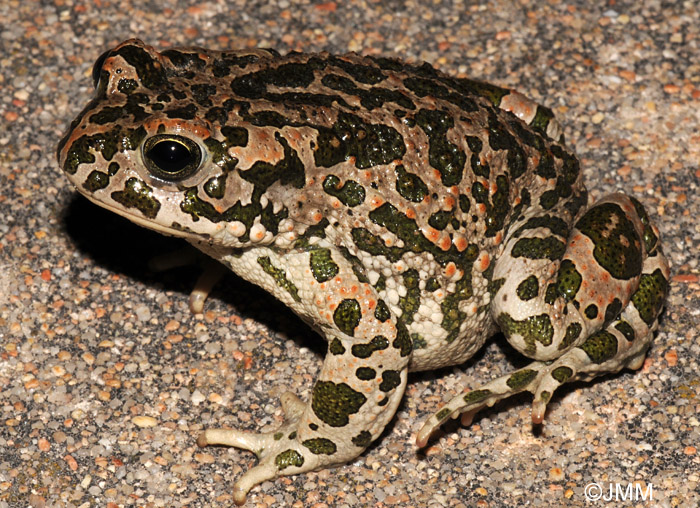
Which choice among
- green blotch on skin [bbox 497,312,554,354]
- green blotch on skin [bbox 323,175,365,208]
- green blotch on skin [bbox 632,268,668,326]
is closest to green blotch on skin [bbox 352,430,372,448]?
green blotch on skin [bbox 497,312,554,354]

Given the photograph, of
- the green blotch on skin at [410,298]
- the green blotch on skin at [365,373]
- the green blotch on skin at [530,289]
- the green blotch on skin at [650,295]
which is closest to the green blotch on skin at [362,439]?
the green blotch on skin at [365,373]

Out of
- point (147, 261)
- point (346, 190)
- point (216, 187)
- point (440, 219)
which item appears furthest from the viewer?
point (147, 261)

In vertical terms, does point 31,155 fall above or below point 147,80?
below

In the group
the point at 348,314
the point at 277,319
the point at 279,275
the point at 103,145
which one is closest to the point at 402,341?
the point at 348,314

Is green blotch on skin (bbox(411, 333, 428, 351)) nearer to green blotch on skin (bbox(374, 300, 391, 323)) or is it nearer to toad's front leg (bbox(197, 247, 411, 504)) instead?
toad's front leg (bbox(197, 247, 411, 504))

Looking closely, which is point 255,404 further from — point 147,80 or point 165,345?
point 147,80

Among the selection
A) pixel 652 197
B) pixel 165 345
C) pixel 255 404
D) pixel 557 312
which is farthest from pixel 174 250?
pixel 652 197

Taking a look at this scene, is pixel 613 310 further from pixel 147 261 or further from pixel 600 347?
pixel 147 261

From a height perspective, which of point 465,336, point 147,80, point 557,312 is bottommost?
point 465,336
